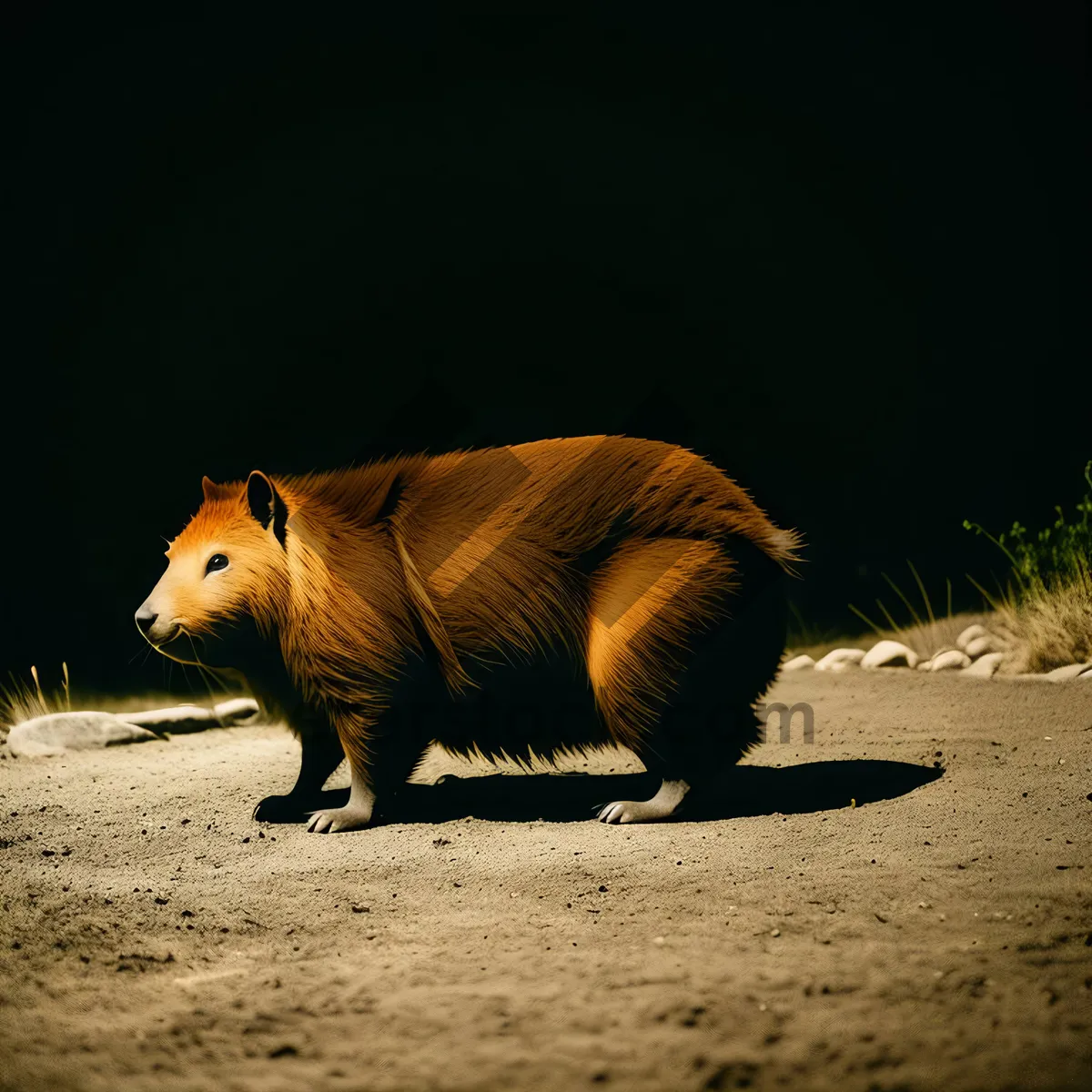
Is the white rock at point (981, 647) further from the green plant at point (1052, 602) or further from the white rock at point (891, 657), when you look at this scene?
the white rock at point (891, 657)

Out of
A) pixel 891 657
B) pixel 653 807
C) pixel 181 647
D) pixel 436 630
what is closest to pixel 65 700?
pixel 181 647

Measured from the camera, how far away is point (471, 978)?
241 centimetres

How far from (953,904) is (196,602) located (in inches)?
89.4

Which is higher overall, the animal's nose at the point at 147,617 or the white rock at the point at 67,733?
the animal's nose at the point at 147,617

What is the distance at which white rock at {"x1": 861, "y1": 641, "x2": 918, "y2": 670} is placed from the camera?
230 inches

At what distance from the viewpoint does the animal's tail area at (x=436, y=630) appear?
139 inches

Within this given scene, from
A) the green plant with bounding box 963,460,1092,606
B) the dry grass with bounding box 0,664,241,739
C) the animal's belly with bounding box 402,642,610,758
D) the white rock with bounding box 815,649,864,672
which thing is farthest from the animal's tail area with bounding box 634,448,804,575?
the dry grass with bounding box 0,664,241,739

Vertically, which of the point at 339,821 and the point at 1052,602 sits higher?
the point at 339,821

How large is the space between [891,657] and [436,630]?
317cm

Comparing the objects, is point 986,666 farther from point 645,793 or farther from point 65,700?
point 65,700

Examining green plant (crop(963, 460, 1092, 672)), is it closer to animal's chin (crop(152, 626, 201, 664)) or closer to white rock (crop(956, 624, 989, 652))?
white rock (crop(956, 624, 989, 652))

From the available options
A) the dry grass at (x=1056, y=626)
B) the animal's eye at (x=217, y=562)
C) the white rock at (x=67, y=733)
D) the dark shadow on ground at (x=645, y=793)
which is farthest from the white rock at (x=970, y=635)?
the white rock at (x=67, y=733)

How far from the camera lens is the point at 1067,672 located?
505cm

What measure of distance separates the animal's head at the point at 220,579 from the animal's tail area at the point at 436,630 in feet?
1.31
